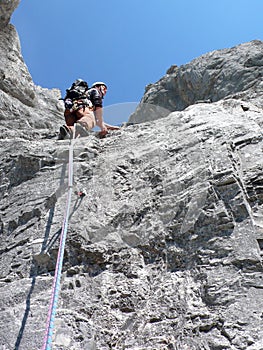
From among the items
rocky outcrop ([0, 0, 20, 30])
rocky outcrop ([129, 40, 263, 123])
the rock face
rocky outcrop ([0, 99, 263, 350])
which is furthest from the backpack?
rocky outcrop ([129, 40, 263, 123])

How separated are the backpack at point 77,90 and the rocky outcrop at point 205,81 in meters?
7.60

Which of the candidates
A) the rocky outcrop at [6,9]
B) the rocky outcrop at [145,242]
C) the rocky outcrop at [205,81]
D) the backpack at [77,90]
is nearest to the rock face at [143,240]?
the rocky outcrop at [145,242]

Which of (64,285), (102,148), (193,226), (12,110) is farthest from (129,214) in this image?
(12,110)

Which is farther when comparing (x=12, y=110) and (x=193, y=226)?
(x=12, y=110)

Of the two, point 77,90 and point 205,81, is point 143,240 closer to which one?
point 77,90

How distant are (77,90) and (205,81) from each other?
450 inches

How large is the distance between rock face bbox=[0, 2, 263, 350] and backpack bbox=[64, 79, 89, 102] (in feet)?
7.49

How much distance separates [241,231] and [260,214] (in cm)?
46

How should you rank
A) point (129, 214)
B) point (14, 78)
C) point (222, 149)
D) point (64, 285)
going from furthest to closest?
point (14, 78) → point (222, 149) → point (129, 214) → point (64, 285)

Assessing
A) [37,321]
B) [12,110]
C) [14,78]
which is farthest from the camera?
[14,78]

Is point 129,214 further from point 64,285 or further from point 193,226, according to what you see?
point 64,285

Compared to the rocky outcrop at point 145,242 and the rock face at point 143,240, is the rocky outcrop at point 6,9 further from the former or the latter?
the rocky outcrop at point 145,242

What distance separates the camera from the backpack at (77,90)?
855cm

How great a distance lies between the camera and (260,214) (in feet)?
14.1
